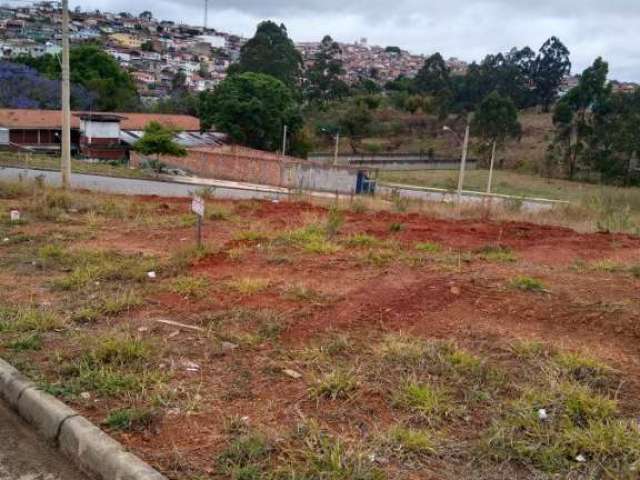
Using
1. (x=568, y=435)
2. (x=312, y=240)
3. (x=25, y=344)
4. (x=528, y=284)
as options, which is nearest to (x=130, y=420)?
(x=25, y=344)

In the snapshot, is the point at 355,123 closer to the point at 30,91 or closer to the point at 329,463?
the point at 30,91

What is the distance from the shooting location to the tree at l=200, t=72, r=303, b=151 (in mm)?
49903

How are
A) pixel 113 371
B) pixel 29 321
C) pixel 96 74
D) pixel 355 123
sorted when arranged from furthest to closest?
pixel 355 123 < pixel 96 74 < pixel 29 321 < pixel 113 371

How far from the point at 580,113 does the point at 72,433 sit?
60.9 meters

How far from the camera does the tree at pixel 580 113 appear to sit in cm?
5438

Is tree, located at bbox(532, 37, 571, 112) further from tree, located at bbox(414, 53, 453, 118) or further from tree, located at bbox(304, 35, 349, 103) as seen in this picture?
tree, located at bbox(304, 35, 349, 103)

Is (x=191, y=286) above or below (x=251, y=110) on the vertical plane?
below

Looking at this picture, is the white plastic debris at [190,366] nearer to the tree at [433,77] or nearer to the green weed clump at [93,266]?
the green weed clump at [93,266]

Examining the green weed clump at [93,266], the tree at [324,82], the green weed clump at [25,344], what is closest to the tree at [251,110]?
the tree at [324,82]

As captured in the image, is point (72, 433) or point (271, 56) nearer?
point (72, 433)

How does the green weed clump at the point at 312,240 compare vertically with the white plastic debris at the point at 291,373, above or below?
above

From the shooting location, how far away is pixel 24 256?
6.70 m

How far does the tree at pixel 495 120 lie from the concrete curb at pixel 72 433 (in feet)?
197

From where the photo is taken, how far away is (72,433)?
3.02 m
